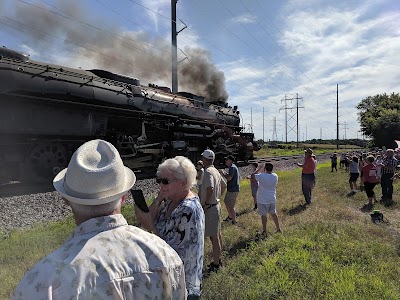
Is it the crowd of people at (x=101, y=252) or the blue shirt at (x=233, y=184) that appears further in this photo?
the blue shirt at (x=233, y=184)

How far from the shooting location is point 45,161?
973 cm

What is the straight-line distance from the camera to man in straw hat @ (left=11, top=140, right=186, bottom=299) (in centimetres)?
152

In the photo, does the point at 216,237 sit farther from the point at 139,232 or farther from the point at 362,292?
the point at 139,232

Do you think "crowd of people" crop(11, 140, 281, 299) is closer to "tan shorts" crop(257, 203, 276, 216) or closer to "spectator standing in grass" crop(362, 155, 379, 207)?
"tan shorts" crop(257, 203, 276, 216)

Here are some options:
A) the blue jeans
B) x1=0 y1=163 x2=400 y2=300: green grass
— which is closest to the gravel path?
x1=0 y1=163 x2=400 y2=300: green grass

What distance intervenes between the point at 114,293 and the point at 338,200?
1116 cm

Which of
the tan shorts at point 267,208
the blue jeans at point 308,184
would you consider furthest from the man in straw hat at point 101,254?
the blue jeans at point 308,184

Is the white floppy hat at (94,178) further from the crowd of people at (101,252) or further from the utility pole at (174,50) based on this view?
the utility pole at (174,50)

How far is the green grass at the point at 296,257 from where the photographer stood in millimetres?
4445

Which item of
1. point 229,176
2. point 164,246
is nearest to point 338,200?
point 229,176

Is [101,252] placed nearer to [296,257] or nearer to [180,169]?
[180,169]

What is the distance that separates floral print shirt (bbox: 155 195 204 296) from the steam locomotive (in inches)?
285

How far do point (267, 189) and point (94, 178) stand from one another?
6113mm

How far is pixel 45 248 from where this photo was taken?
→ 19.6 feet
